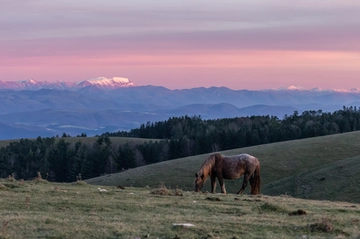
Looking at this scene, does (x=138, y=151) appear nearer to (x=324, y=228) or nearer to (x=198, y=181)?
(x=198, y=181)

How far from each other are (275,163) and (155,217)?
146 feet

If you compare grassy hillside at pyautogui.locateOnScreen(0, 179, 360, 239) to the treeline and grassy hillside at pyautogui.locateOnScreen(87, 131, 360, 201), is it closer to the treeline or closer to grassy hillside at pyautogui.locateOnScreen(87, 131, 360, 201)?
grassy hillside at pyautogui.locateOnScreen(87, 131, 360, 201)

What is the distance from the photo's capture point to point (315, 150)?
60.0m

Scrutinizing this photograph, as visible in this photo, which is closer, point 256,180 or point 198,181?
point 198,181

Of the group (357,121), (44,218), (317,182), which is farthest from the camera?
(357,121)

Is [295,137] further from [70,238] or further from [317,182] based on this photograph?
[70,238]

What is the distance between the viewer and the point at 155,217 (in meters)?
13.7

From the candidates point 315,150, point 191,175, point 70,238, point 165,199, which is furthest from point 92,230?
point 315,150

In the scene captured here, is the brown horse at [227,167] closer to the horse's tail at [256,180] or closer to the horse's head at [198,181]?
the horse's tail at [256,180]

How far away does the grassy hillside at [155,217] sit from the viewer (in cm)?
1165

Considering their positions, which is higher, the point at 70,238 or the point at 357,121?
the point at 357,121

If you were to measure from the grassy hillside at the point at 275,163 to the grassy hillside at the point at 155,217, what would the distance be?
32.8 meters

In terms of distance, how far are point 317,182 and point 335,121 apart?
197ft

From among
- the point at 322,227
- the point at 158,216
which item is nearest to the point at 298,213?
the point at 322,227
